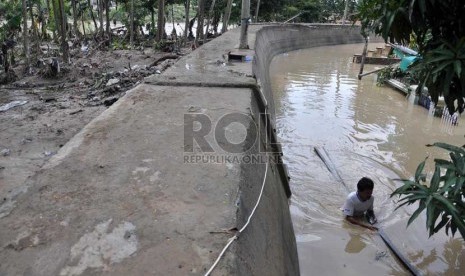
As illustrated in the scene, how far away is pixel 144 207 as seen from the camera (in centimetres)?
281

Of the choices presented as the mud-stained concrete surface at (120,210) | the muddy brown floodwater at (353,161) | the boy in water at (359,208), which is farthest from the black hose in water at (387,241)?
the mud-stained concrete surface at (120,210)

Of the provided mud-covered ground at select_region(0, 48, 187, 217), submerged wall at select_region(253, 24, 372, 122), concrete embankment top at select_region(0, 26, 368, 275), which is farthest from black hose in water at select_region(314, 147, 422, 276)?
submerged wall at select_region(253, 24, 372, 122)

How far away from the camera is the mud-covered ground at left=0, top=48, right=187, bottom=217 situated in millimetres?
5125

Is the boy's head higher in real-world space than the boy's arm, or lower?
higher

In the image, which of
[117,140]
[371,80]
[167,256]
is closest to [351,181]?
[117,140]

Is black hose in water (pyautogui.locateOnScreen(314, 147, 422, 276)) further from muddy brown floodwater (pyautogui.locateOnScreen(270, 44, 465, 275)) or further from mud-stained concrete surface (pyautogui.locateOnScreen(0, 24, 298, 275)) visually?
mud-stained concrete surface (pyautogui.locateOnScreen(0, 24, 298, 275))

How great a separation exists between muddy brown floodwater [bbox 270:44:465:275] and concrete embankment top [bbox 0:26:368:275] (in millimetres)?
1704

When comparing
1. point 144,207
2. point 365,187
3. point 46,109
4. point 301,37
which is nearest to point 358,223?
point 365,187

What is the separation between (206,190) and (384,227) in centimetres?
365

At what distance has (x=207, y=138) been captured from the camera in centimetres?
425

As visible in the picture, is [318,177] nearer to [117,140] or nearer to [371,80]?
[117,140]

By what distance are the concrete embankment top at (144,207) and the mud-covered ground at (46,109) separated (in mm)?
473

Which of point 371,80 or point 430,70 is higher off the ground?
point 430,70

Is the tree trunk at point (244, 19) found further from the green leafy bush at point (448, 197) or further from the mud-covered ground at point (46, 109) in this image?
the green leafy bush at point (448, 197)
